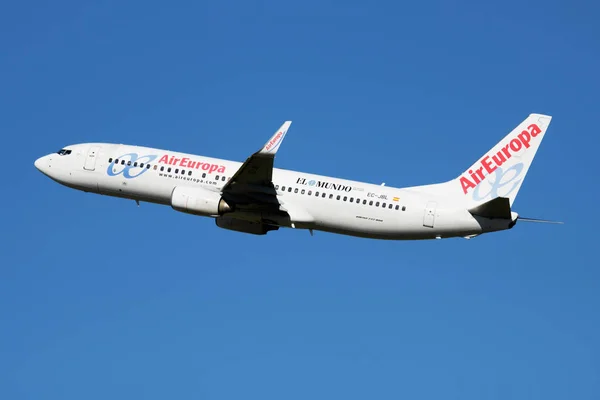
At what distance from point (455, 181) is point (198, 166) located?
15.0 metres

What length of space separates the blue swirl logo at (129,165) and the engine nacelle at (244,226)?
554 cm

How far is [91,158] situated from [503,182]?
24.9 m

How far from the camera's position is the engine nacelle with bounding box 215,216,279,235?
186 ft

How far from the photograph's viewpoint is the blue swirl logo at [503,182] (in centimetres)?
5347

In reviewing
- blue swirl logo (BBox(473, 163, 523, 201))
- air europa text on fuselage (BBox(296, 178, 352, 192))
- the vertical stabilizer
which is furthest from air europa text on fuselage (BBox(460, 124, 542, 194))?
air europa text on fuselage (BBox(296, 178, 352, 192))

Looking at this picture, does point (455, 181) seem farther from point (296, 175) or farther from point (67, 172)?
point (67, 172)

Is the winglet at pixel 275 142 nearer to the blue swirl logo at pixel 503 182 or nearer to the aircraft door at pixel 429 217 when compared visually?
the aircraft door at pixel 429 217

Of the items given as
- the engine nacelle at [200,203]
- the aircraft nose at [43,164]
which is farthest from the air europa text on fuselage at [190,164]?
the aircraft nose at [43,164]

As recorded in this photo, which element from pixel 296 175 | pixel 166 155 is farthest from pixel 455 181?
pixel 166 155

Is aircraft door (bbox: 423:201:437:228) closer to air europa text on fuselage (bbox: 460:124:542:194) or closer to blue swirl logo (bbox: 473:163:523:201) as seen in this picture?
air europa text on fuselage (bbox: 460:124:542:194)

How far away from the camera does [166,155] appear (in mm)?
57781

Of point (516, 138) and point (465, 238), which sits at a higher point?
point (516, 138)

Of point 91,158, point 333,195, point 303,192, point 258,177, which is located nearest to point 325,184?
point 333,195

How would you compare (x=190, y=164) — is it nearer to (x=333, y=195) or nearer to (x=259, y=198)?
(x=259, y=198)
